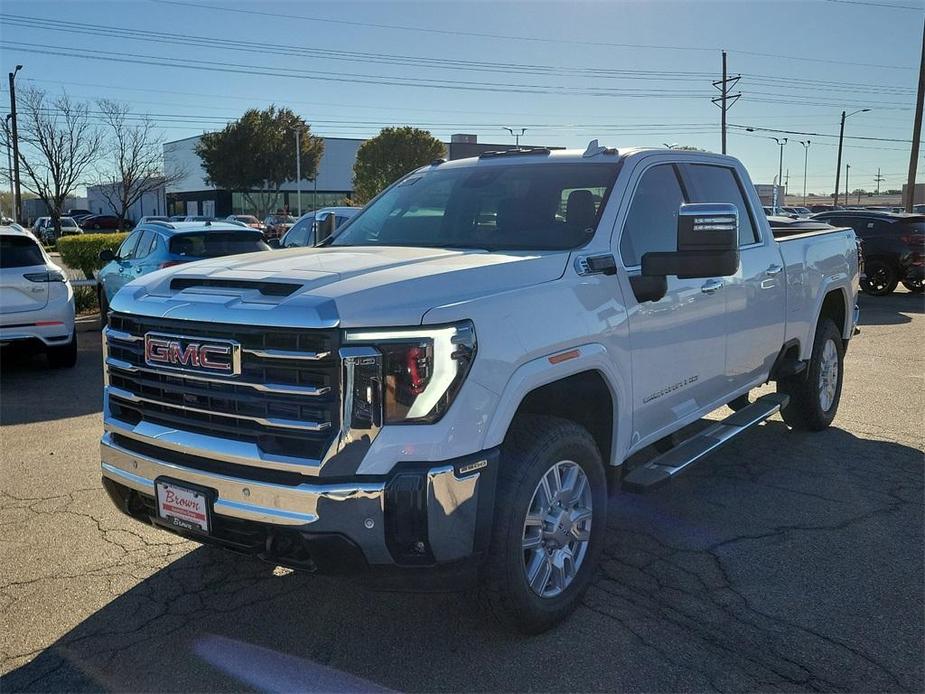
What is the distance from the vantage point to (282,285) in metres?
3.07

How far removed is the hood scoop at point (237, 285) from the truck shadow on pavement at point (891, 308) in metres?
12.2

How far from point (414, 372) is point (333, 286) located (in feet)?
1.57

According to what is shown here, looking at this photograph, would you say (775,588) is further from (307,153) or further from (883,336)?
(307,153)

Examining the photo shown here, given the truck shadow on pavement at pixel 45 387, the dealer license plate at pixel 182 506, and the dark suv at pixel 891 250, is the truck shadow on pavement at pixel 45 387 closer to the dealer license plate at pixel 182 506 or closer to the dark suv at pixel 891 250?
the dealer license plate at pixel 182 506

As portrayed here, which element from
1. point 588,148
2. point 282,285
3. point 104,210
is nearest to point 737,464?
point 588,148

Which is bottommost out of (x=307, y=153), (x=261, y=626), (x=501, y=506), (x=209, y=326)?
(x=261, y=626)

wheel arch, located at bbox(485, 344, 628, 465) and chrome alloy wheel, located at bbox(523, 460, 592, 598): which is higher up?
wheel arch, located at bbox(485, 344, 628, 465)

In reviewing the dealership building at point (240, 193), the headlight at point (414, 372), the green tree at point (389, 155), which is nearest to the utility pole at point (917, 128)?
the headlight at point (414, 372)

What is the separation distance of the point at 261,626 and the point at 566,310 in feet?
6.03

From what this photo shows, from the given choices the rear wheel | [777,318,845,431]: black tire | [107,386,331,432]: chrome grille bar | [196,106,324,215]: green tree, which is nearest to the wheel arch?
[107,386,331,432]: chrome grille bar

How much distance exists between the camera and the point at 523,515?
3057 millimetres

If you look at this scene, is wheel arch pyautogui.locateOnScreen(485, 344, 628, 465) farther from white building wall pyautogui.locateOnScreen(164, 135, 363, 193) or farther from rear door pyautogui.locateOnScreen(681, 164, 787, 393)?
white building wall pyautogui.locateOnScreen(164, 135, 363, 193)

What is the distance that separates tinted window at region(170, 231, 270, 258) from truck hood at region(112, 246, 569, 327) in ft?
22.8

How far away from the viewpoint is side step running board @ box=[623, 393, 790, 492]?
3910 mm
